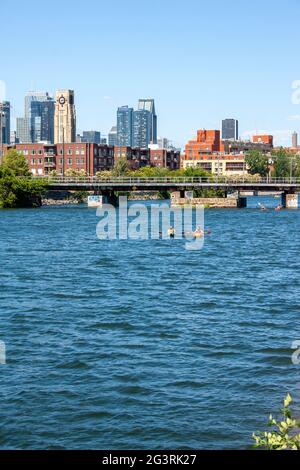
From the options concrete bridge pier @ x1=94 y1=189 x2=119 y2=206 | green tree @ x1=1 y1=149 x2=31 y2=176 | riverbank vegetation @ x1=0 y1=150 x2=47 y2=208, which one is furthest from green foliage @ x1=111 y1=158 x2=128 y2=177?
riverbank vegetation @ x1=0 y1=150 x2=47 y2=208

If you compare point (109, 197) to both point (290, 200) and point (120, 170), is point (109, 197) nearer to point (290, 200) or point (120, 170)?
point (290, 200)

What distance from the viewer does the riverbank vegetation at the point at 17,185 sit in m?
120

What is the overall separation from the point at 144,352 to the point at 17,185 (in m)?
97.9

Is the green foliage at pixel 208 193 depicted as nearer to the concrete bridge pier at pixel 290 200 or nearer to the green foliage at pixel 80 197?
the concrete bridge pier at pixel 290 200

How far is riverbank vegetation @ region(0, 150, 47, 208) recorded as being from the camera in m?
120

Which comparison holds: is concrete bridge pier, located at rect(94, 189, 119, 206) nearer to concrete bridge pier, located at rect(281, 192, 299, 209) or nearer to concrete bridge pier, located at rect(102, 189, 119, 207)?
concrete bridge pier, located at rect(102, 189, 119, 207)

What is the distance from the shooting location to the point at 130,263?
51.3 metres

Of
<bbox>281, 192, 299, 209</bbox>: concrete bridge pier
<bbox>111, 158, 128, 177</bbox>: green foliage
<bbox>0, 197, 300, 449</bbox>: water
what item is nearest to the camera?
<bbox>0, 197, 300, 449</bbox>: water

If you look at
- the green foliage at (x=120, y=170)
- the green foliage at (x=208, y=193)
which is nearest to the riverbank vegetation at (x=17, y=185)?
the green foliage at (x=208, y=193)

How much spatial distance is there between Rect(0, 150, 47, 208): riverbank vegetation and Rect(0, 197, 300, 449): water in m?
71.8

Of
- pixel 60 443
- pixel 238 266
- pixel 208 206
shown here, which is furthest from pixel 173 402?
pixel 208 206

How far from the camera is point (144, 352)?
81.4 ft

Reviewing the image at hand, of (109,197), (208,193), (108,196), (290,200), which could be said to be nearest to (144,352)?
(108,196)

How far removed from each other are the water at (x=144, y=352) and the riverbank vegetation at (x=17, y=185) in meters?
71.8
